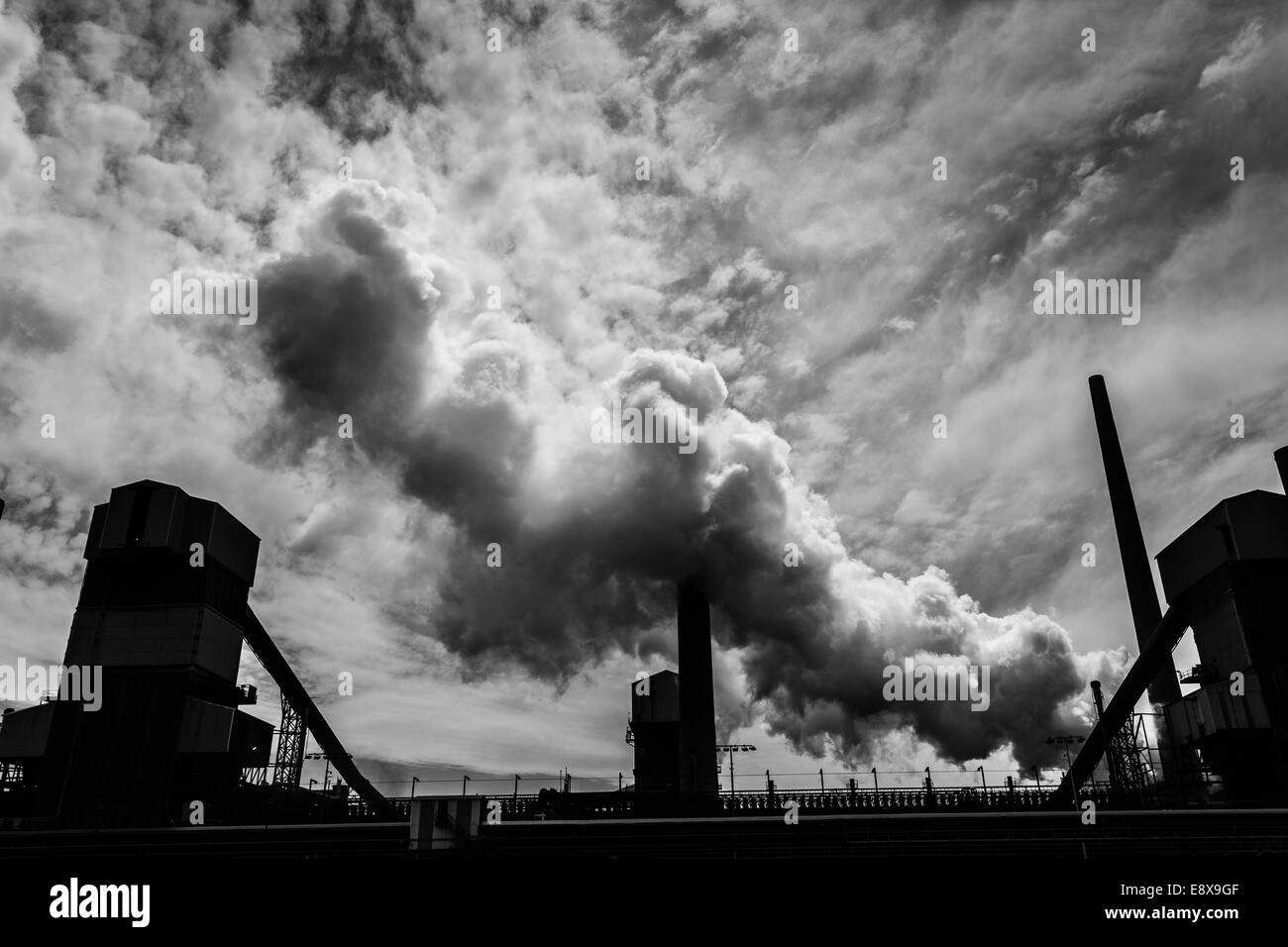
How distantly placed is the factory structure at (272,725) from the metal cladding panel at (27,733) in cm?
11

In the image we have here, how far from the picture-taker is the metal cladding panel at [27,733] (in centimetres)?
4394

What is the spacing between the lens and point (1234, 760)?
41.4 meters

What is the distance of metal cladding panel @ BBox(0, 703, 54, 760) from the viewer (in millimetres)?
43938

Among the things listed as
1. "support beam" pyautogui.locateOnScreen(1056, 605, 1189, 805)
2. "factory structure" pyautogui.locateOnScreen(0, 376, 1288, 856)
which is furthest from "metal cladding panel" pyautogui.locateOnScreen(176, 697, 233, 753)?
"support beam" pyautogui.locateOnScreen(1056, 605, 1189, 805)

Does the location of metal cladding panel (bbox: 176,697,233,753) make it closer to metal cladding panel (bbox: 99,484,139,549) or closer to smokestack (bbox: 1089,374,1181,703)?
metal cladding panel (bbox: 99,484,139,549)

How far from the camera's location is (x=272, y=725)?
5253cm

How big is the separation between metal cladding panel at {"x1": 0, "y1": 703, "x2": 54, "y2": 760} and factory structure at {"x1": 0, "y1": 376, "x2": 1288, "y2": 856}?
0.35ft

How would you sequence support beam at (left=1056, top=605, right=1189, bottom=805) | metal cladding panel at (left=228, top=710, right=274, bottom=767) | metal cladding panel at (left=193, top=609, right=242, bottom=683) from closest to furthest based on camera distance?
1. metal cladding panel at (left=193, top=609, right=242, bottom=683)
2. metal cladding panel at (left=228, top=710, right=274, bottom=767)
3. support beam at (left=1056, top=605, right=1189, bottom=805)

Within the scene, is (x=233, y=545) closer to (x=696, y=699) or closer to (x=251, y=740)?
(x=251, y=740)

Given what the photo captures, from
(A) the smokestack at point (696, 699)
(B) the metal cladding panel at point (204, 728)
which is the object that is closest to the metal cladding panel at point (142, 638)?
(B) the metal cladding panel at point (204, 728)

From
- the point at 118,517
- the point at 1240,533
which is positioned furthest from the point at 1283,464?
the point at 118,517
